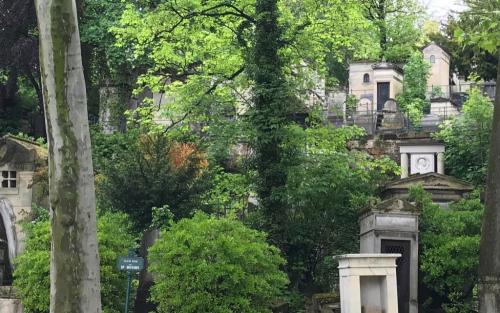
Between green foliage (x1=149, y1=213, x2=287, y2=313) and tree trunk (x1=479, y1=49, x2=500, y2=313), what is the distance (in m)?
3.27

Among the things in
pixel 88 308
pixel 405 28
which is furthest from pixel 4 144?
pixel 405 28

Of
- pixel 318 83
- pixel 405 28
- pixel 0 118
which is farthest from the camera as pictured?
pixel 405 28

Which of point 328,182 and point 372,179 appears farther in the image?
point 372,179

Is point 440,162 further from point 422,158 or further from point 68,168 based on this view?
point 68,168

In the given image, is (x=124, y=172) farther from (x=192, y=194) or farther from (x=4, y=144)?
(x=4, y=144)

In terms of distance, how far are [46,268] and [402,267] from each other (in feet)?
21.1

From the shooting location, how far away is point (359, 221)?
16219 millimetres

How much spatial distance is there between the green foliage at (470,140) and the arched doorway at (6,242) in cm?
1189

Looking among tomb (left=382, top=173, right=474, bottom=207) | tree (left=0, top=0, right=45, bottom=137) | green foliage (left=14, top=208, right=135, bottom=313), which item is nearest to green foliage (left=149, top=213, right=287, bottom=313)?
green foliage (left=14, top=208, right=135, bottom=313)

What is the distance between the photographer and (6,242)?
16250 mm

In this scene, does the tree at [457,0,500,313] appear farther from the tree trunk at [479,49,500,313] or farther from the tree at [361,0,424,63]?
the tree at [361,0,424,63]

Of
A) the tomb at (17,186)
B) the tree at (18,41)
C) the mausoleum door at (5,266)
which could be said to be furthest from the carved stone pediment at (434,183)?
the tree at (18,41)

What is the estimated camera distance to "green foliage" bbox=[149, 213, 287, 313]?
11633 millimetres

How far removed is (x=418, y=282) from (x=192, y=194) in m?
4.77
